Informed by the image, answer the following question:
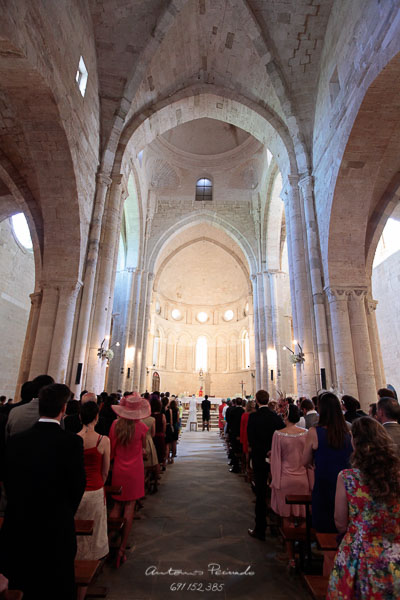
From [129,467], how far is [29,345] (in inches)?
302

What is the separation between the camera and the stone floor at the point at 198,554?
309 centimetres

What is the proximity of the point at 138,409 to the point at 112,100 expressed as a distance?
1281 centimetres

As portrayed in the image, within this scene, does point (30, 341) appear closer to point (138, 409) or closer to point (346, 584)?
point (138, 409)

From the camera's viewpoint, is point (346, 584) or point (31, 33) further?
point (31, 33)

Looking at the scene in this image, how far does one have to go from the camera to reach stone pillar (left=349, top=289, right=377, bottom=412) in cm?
920

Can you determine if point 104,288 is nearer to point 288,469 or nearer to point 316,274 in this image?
point 316,274

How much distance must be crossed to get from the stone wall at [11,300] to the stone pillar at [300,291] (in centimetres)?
1372

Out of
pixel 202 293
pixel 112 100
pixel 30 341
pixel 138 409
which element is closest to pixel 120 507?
pixel 138 409

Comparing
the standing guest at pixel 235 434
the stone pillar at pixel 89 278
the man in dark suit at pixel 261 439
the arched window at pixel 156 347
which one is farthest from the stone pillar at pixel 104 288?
the arched window at pixel 156 347

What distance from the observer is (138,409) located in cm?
402

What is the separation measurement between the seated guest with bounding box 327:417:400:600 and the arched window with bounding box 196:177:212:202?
25320mm

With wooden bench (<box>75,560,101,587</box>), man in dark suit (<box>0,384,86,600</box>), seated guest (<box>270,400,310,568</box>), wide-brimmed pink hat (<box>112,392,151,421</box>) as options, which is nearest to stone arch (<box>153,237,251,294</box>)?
wide-brimmed pink hat (<box>112,392,151,421</box>)

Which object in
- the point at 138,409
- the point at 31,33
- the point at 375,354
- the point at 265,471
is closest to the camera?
the point at 138,409

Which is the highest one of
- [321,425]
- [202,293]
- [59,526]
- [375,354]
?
[202,293]
